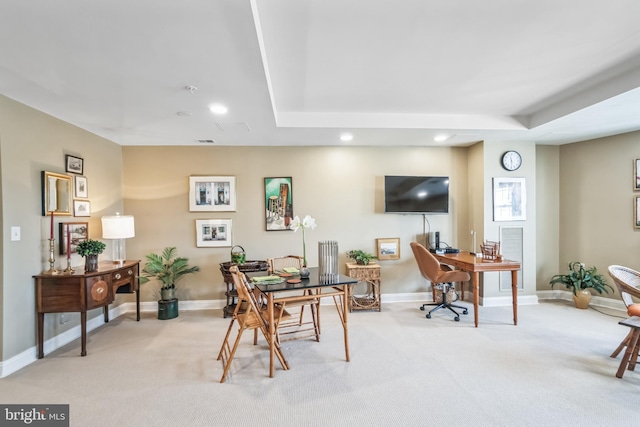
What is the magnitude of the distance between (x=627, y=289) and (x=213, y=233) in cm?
474

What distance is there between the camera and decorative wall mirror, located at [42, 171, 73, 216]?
3.17 m

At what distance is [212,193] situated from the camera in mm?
4734

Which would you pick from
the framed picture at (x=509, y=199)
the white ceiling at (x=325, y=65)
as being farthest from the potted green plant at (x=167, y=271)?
the framed picture at (x=509, y=199)

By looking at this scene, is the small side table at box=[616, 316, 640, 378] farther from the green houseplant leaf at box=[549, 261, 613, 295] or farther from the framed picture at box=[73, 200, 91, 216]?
the framed picture at box=[73, 200, 91, 216]

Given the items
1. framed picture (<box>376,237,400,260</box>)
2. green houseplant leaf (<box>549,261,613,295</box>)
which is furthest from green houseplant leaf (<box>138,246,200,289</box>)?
green houseplant leaf (<box>549,261,613,295</box>)

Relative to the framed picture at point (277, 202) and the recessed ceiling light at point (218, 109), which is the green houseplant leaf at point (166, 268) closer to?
the framed picture at point (277, 202)

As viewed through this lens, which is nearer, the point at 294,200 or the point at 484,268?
the point at 484,268

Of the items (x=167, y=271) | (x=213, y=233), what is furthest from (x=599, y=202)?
(x=167, y=271)

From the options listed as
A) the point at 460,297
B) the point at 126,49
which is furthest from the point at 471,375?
the point at 126,49

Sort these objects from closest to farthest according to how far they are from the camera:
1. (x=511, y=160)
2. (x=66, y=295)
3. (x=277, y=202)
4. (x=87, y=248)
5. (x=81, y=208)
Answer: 1. (x=66, y=295)
2. (x=87, y=248)
3. (x=81, y=208)
4. (x=511, y=160)
5. (x=277, y=202)

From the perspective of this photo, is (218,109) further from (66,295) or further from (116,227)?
(66,295)

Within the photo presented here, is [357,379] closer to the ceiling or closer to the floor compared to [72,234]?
closer to the floor

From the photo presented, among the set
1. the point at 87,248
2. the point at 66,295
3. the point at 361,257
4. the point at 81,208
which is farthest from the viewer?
the point at 361,257

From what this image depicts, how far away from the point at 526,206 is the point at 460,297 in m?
1.68
